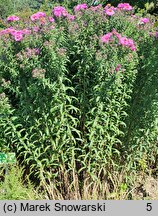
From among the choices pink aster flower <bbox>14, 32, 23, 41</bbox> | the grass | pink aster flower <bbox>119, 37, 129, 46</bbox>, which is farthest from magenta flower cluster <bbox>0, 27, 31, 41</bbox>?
the grass

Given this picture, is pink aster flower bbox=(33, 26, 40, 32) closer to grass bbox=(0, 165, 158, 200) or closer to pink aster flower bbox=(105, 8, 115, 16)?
pink aster flower bbox=(105, 8, 115, 16)

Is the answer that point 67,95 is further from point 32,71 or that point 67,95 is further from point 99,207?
point 99,207

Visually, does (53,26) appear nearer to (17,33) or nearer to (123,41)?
(17,33)

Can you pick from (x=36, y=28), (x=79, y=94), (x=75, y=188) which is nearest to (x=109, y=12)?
(x=36, y=28)

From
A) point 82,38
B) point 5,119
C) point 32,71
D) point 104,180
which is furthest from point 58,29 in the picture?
point 104,180

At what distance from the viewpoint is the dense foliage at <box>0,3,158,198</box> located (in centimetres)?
365

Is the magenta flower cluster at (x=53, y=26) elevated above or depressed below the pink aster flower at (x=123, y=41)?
above

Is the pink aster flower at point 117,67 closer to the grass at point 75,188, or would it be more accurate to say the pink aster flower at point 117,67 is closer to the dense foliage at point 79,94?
the dense foliage at point 79,94

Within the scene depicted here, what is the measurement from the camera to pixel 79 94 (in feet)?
12.9

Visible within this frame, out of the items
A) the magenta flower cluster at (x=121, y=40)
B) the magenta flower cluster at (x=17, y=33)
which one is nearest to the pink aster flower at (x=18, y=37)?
the magenta flower cluster at (x=17, y=33)

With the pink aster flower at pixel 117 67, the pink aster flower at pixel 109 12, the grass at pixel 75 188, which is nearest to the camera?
the pink aster flower at pixel 117 67

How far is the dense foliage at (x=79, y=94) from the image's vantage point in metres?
3.65

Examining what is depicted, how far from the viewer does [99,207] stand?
3494mm

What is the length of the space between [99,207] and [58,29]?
1.89 m
